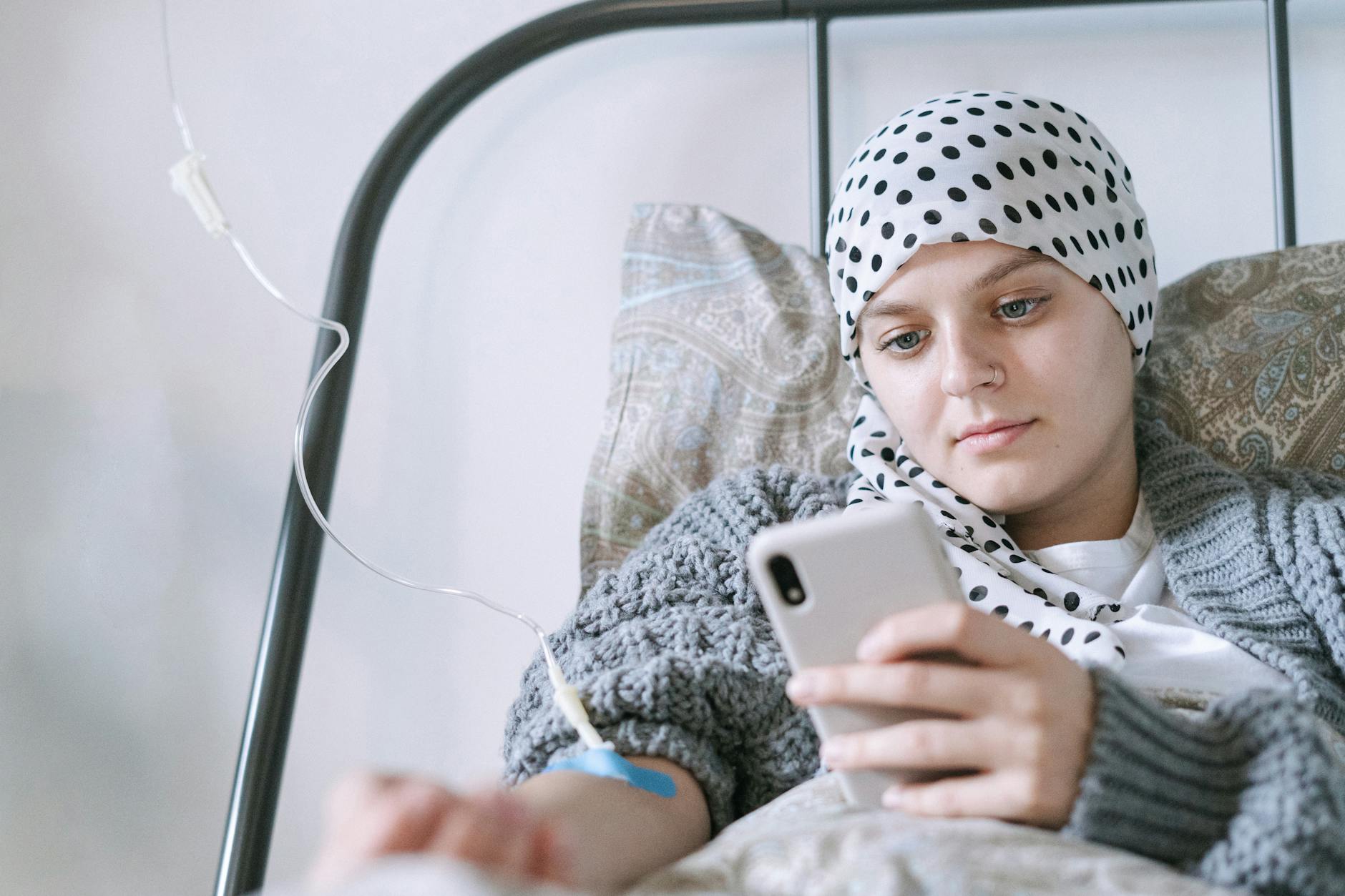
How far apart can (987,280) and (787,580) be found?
1.36 feet

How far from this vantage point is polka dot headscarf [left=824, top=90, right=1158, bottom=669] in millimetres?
894

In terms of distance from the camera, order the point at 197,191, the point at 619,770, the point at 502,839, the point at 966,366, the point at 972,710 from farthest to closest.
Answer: the point at 197,191 < the point at 966,366 < the point at 619,770 < the point at 972,710 < the point at 502,839

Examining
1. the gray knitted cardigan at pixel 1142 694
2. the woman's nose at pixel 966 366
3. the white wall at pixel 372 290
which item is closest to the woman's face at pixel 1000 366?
the woman's nose at pixel 966 366

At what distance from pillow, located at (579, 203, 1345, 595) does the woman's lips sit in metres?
0.20

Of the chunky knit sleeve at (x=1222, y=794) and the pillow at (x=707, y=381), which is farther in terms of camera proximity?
the pillow at (x=707, y=381)

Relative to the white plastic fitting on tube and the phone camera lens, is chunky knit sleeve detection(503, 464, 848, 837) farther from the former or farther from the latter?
the white plastic fitting on tube

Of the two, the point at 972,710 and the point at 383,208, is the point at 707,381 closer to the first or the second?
the point at 383,208

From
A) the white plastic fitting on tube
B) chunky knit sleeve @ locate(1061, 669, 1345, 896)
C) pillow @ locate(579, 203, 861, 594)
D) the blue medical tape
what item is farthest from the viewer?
pillow @ locate(579, 203, 861, 594)

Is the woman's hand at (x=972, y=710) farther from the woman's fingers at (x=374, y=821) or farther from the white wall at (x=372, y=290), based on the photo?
the white wall at (x=372, y=290)

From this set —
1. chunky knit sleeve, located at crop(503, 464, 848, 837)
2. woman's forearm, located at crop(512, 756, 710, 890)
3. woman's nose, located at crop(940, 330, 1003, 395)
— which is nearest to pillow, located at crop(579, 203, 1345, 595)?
chunky knit sleeve, located at crop(503, 464, 848, 837)

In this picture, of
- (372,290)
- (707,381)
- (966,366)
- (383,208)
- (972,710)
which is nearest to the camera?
(972,710)

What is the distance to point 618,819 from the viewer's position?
650 mm

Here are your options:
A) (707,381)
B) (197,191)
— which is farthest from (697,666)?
(197,191)

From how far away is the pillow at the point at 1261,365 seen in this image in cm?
104
